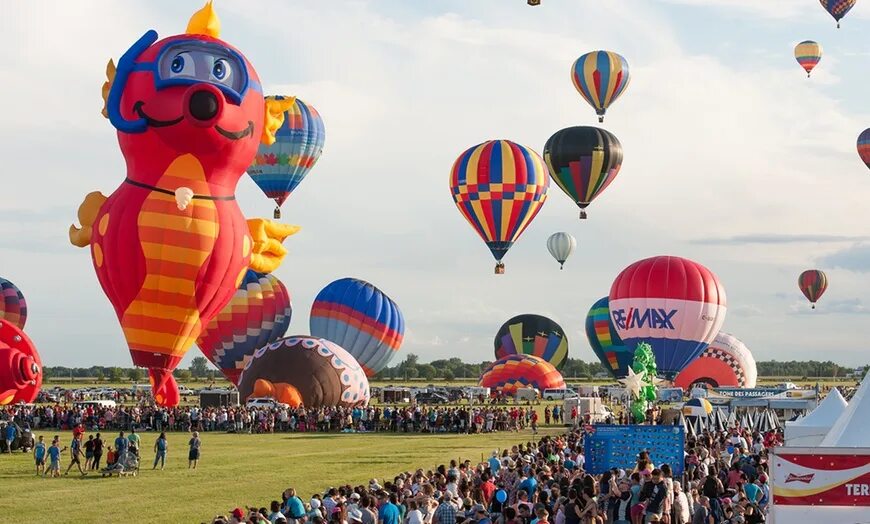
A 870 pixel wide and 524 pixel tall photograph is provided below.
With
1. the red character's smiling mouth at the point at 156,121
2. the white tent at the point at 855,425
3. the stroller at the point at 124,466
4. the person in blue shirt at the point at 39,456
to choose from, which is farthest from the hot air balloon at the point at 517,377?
the white tent at the point at 855,425

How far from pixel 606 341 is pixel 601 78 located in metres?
15.9

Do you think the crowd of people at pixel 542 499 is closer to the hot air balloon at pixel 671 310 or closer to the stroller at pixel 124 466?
the stroller at pixel 124 466

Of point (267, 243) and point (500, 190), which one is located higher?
point (500, 190)

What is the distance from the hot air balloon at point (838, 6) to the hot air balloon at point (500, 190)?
18.7m

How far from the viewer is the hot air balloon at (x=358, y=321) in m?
48.8

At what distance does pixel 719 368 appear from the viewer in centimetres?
5669

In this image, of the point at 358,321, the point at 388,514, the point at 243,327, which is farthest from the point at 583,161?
the point at 388,514

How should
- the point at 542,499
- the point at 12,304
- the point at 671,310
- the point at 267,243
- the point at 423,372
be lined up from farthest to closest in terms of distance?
the point at 423,372 → the point at 12,304 → the point at 671,310 → the point at 267,243 → the point at 542,499

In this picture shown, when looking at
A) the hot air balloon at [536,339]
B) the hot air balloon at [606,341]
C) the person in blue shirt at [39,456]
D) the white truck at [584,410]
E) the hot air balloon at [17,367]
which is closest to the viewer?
the person in blue shirt at [39,456]

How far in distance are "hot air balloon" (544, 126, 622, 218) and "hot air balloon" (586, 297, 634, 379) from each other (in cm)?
1279

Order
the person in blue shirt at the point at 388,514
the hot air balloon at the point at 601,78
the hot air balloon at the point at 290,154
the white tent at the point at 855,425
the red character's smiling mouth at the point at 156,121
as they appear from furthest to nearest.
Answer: the hot air balloon at the point at 601,78, the hot air balloon at the point at 290,154, the red character's smiling mouth at the point at 156,121, the white tent at the point at 855,425, the person in blue shirt at the point at 388,514

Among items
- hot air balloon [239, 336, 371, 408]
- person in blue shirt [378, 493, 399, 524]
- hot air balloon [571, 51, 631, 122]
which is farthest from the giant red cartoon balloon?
hot air balloon [571, 51, 631, 122]

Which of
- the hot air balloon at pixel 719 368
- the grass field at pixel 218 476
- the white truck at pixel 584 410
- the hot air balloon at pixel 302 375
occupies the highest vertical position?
the hot air balloon at pixel 719 368

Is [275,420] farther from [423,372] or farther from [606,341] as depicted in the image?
[423,372]
